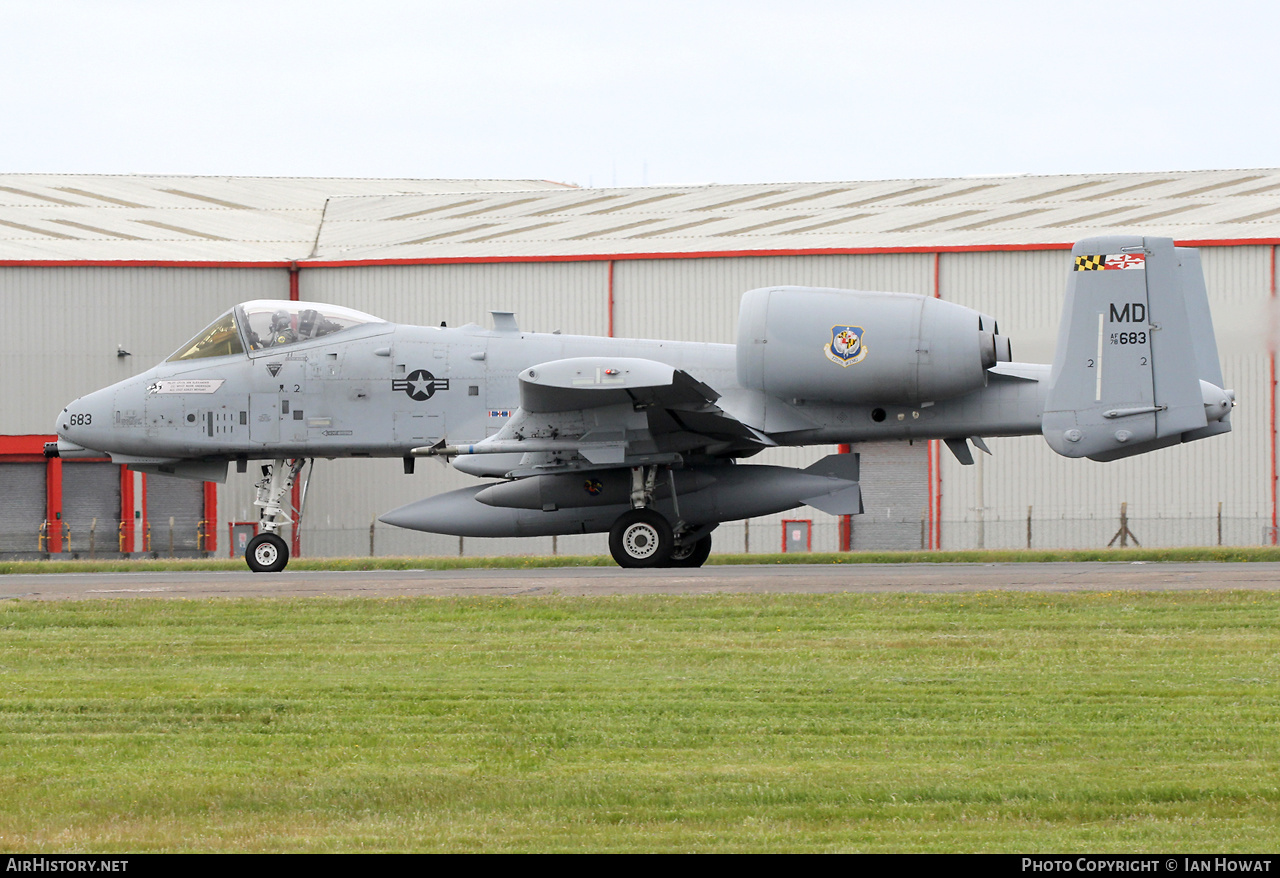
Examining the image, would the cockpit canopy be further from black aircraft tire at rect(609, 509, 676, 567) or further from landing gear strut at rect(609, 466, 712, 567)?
black aircraft tire at rect(609, 509, 676, 567)

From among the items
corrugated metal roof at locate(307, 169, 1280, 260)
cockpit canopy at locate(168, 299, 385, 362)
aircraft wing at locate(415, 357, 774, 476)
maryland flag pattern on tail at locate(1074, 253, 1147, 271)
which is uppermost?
corrugated metal roof at locate(307, 169, 1280, 260)

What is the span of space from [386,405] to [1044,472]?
634 inches

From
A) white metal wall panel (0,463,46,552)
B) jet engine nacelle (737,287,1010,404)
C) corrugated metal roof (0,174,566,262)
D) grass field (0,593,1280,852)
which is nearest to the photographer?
grass field (0,593,1280,852)

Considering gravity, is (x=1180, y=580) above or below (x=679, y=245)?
below

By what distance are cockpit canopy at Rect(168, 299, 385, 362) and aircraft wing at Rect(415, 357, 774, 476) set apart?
315cm

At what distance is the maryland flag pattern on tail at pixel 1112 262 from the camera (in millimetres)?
18719

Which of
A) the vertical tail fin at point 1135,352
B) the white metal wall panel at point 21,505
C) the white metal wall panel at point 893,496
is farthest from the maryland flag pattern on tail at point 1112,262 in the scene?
the white metal wall panel at point 21,505

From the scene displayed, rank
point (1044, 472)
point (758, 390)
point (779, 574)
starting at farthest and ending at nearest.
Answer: point (1044, 472) < point (758, 390) < point (779, 574)

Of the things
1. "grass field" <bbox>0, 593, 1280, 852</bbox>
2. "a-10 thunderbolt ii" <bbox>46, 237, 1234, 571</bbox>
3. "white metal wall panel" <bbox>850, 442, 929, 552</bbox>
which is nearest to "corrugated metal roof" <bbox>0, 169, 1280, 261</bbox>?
"white metal wall panel" <bbox>850, 442, 929, 552</bbox>

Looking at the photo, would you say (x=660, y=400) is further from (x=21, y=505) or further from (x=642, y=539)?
(x=21, y=505)

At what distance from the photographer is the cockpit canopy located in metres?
21.6
